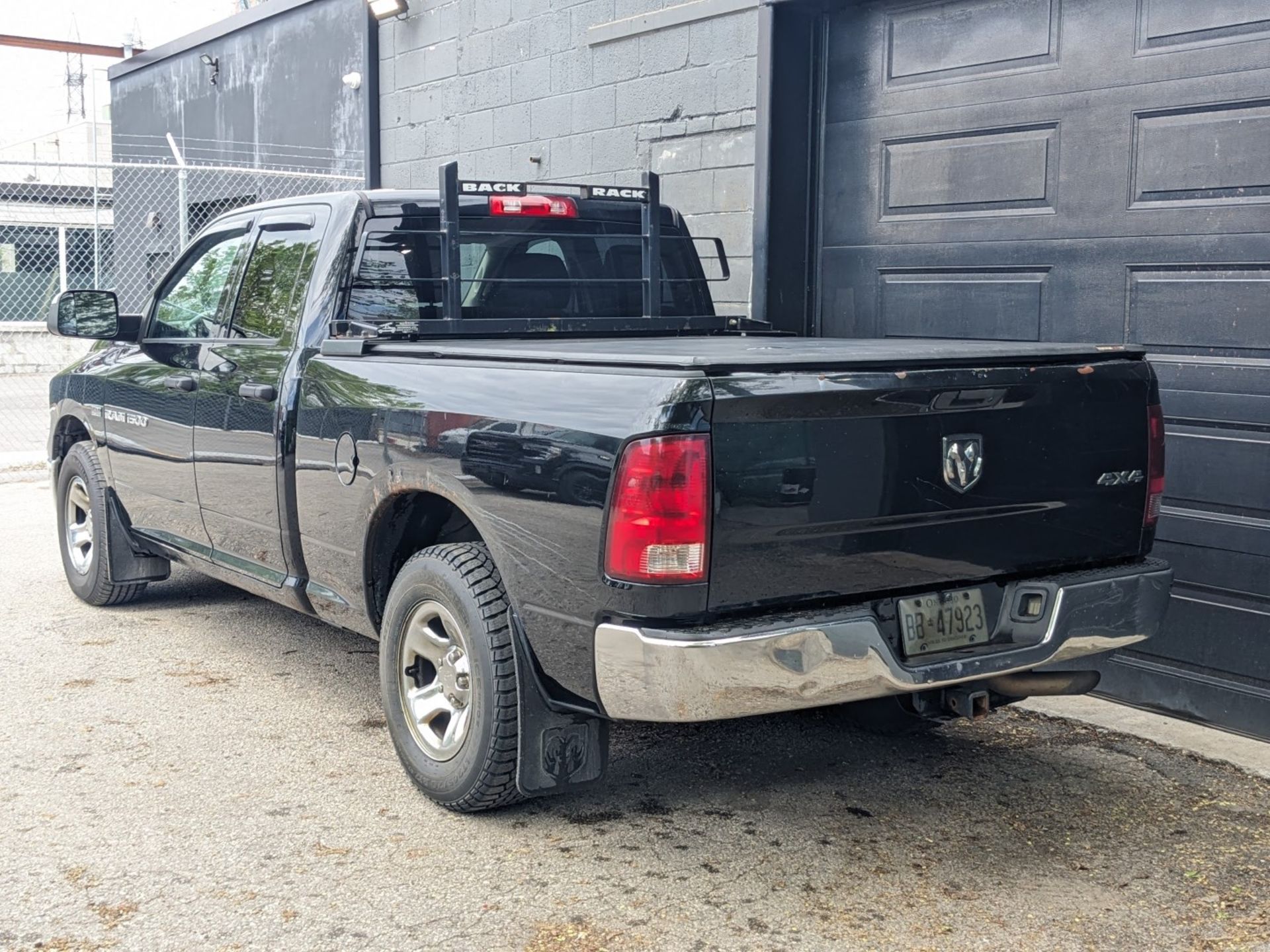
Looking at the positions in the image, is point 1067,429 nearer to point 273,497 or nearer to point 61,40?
point 273,497

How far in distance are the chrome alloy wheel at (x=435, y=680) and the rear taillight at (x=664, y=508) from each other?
84 cm

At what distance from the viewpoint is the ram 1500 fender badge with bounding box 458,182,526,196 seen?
5195mm

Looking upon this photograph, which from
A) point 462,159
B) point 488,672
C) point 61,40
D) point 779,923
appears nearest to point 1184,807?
point 779,923

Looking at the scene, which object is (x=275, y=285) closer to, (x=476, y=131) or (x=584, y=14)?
(x=584, y=14)

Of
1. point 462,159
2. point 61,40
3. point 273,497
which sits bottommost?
point 273,497

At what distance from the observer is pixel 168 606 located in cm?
689

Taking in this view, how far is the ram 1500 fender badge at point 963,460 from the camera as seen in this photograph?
361 cm

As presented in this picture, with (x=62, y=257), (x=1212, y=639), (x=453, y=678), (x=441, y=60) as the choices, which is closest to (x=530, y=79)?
(x=441, y=60)

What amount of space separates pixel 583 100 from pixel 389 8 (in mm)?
2400

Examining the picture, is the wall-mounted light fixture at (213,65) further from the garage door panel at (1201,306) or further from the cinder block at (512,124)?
the garage door panel at (1201,306)

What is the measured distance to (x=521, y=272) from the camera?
5.32 metres

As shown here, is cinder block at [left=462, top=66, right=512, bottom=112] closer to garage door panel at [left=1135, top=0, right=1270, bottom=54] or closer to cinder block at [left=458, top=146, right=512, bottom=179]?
cinder block at [left=458, top=146, right=512, bottom=179]

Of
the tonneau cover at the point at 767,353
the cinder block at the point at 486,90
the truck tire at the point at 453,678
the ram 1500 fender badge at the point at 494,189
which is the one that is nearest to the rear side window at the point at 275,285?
the ram 1500 fender badge at the point at 494,189

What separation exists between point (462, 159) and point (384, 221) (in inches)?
187
